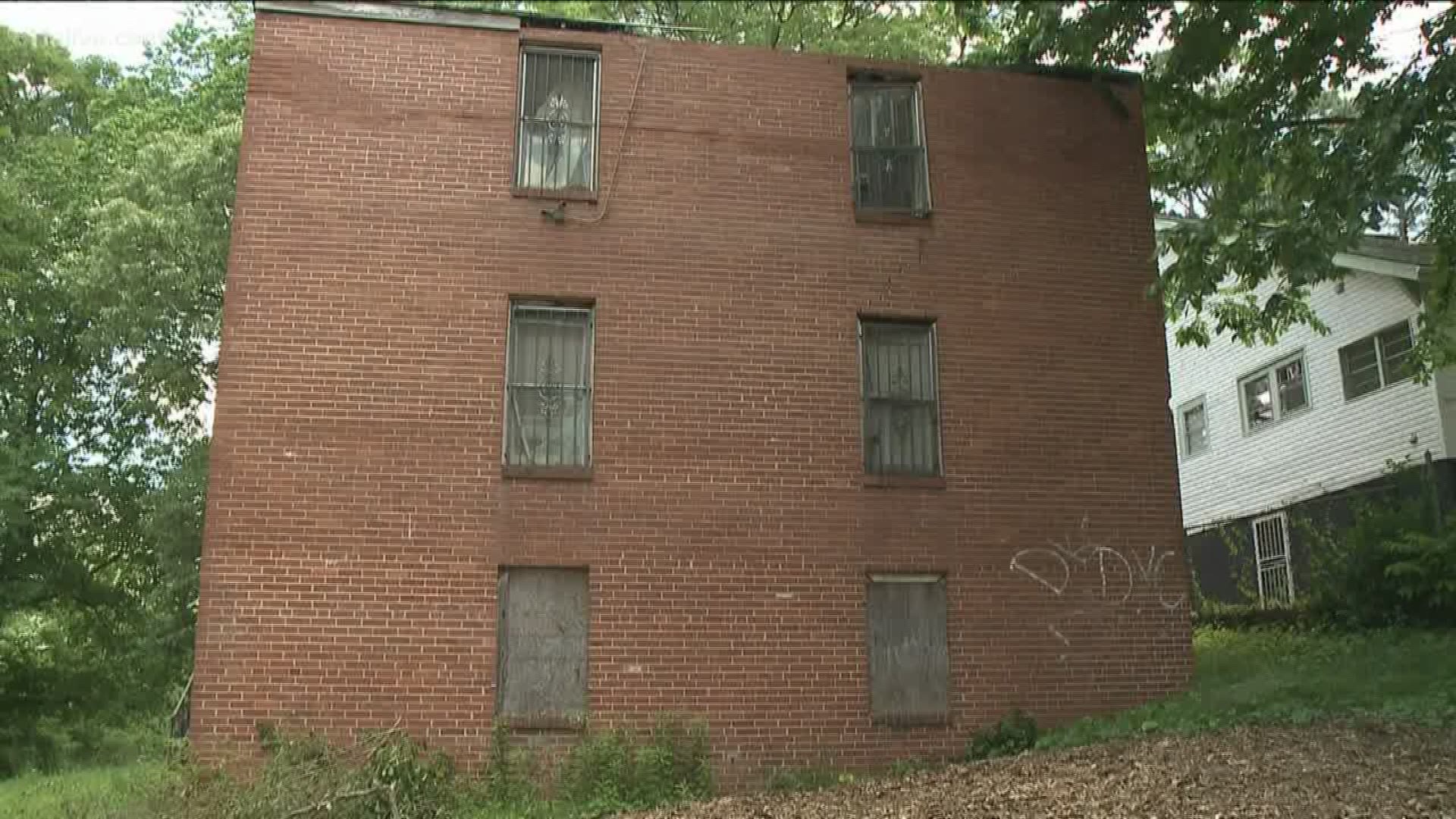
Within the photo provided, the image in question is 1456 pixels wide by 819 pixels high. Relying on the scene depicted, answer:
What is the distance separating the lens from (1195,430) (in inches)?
993

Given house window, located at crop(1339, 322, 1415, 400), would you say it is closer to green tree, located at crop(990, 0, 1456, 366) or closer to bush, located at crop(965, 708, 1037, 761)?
green tree, located at crop(990, 0, 1456, 366)

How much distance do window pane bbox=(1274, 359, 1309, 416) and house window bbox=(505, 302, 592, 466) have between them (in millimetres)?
13659

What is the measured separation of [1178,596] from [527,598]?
6894 millimetres

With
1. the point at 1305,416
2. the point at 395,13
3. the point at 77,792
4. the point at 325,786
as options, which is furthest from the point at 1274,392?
the point at 77,792

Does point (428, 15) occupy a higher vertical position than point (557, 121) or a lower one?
higher

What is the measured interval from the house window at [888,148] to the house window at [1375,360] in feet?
28.9

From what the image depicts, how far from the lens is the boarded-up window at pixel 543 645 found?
12.6 metres

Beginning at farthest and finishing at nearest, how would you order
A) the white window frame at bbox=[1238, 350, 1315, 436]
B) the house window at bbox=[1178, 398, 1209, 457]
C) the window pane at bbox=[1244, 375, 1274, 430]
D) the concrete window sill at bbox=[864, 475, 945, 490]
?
the house window at bbox=[1178, 398, 1209, 457] → the window pane at bbox=[1244, 375, 1274, 430] → the white window frame at bbox=[1238, 350, 1315, 436] → the concrete window sill at bbox=[864, 475, 945, 490]

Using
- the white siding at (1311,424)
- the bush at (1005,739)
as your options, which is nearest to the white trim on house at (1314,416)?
the white siding at (1311,424)

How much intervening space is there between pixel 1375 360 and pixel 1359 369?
41 cm

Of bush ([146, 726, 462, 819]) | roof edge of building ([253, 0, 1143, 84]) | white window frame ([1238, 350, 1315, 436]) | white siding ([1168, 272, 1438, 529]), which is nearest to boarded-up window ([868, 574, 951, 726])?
bush ([146, 726, 462, 819])

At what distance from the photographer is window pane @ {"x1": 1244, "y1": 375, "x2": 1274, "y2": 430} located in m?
22.8

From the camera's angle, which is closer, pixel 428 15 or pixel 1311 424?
pixel 428 15

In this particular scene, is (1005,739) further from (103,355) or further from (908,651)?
(103,355)
